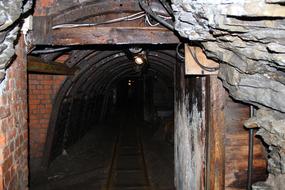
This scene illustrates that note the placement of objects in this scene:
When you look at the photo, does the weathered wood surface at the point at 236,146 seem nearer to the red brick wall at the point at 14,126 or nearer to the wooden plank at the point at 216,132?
the wooden plank at the point at 216,132

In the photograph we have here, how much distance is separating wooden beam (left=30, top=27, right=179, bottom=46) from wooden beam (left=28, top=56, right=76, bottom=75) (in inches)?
24.9

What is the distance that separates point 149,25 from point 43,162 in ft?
14.2

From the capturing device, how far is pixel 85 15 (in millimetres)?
3947

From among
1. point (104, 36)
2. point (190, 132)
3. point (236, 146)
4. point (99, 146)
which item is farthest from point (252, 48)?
point (99, 146)

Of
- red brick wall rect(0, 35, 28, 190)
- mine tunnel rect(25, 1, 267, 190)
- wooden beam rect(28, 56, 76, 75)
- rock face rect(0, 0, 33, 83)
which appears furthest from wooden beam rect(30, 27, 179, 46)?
rock face rect(0, 0, 33, 83)

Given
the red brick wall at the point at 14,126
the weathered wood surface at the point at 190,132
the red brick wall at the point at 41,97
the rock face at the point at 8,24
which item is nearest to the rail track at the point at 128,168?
the weathered wood surface at the point at 190,132

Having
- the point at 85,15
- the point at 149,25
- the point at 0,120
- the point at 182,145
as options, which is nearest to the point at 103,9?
the point at 85,15

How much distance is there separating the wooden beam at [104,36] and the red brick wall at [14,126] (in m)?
0.42

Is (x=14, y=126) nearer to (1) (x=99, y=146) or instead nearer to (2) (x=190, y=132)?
(2) (x=190, y=132)

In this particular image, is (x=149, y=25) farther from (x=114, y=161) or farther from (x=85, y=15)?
(x=114, y=161)

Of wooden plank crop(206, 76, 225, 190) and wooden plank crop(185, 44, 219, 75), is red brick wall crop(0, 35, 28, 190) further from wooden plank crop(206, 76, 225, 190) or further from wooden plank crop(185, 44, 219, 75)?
wooden plank crop(206, 76, 225, 190)

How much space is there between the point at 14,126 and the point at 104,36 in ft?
5.04

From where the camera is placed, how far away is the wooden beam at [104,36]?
13.0 feet

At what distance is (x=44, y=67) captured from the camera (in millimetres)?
4914
